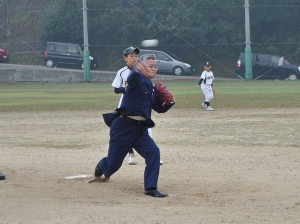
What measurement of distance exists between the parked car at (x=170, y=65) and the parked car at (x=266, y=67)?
3620 millimetres

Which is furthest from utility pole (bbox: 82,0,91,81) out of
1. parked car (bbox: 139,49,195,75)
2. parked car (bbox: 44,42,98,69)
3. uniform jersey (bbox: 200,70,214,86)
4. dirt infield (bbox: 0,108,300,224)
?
dirt infield (bbox: 0,108,300,224)

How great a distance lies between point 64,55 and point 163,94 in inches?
1555

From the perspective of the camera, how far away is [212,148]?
40.2ft

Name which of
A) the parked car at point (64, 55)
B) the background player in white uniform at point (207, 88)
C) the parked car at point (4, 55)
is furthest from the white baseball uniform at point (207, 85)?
the parked car at point (4, 55)

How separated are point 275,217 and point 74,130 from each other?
31.9 feet

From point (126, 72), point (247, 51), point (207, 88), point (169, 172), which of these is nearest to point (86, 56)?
point (247, 51)

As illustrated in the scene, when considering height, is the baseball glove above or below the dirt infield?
above

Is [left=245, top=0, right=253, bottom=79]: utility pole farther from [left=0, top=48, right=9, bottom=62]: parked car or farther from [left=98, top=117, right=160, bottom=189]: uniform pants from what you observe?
[left=98, top=117, right=160, bottom=189]: uniform pants

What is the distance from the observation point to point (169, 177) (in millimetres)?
9219

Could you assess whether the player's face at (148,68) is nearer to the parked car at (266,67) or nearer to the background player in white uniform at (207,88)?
the background player in white uniform at (207,88)

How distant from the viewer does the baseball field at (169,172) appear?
22.7 ft

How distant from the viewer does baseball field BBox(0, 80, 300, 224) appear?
6906 mm

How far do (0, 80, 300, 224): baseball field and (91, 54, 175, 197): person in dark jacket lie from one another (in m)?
0.37

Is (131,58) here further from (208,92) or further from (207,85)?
(207,85)
